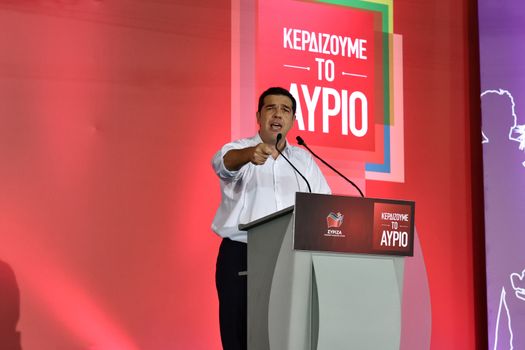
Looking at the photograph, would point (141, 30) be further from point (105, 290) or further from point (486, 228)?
point (486, 228)

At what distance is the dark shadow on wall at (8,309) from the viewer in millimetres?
3361

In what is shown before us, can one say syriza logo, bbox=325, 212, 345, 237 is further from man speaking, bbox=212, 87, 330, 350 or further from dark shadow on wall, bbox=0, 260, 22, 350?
dark shadow on wall, bbox=0, 260, 22, 350

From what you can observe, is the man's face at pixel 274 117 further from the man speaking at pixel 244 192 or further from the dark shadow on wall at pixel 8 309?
the dark shadow on wall at pixel 8 309

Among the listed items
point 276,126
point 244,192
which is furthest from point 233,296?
point 276,126

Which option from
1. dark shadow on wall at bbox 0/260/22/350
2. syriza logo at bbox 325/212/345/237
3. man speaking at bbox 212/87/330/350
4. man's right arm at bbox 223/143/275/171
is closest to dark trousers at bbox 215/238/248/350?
man speaking at bbox 212/87/330/350

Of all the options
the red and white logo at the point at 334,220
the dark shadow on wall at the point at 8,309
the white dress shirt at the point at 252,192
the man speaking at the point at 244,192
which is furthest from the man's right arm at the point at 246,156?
the dark shadow on wall at the point at 8,309

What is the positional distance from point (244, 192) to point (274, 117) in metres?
0.34

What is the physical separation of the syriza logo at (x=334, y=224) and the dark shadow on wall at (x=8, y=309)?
1.83 meters

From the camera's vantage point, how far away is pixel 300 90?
4234 millimetres

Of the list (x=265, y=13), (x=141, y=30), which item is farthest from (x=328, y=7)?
(x=141, y=30)

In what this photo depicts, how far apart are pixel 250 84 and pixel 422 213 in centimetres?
138

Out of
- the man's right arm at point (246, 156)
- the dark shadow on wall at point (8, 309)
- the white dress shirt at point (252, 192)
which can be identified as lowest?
the dark shadow on wall at point (8, 309)

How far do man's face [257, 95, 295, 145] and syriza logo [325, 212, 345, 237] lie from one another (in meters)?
0.91

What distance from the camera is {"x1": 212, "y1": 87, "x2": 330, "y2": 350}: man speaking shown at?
9.32 ft
